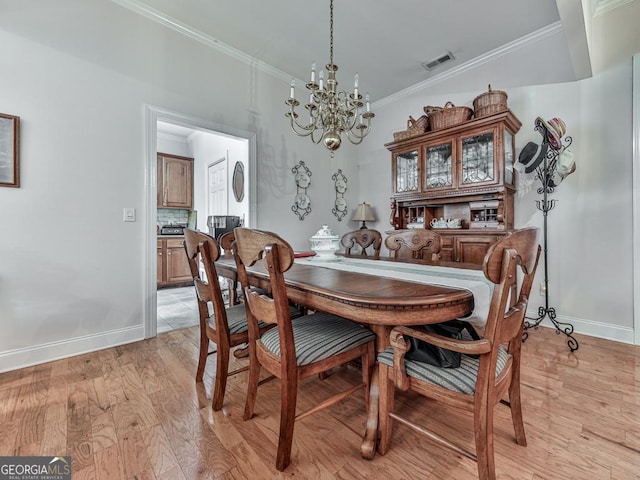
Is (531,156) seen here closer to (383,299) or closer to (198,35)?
(383,299)

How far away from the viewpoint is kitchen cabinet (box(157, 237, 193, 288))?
4.73m

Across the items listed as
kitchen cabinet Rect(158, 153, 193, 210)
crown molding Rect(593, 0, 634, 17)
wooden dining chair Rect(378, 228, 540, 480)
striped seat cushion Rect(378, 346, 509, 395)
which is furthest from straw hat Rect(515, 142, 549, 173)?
kitchen cabinet Rect(158, 153, 193, 210)

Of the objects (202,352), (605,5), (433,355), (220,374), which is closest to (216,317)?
(220,374)

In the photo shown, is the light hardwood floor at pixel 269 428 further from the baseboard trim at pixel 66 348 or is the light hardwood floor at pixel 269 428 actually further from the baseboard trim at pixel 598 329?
the baseboard trim at pixel 598 329

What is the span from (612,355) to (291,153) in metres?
3.60

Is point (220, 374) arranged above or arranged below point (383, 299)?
below

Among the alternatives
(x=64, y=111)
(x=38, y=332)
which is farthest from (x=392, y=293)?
(x=64, y=111)

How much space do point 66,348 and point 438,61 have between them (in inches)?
180

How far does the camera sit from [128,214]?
8.21ft

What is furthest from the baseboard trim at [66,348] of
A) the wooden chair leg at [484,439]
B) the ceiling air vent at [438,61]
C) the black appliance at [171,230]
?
the ceiling air vent at [438,61]

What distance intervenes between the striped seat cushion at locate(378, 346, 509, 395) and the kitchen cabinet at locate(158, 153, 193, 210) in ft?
17.5

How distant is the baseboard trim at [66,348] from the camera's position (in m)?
2.04

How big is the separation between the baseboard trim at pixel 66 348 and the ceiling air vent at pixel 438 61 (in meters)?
4.14

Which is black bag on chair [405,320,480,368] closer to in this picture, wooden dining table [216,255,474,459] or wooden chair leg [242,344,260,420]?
wooden dining table [216,255,474,459]
